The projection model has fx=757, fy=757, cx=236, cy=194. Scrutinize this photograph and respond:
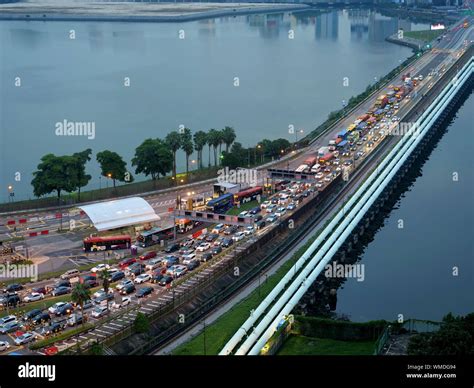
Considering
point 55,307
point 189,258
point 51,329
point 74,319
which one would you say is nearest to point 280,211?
point 189,258

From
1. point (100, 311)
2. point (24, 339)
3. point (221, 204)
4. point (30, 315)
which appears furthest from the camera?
point (221, 204)

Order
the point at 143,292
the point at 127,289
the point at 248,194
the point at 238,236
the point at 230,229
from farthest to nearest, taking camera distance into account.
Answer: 1. the point at 248,194
2. the point at 230,229
3. the point at 238,236
4. the point at 127,289
5. the point at 143,292

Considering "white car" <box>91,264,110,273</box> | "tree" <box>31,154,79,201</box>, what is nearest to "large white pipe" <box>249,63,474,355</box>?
"white car" <box>91,264,110,273</box>

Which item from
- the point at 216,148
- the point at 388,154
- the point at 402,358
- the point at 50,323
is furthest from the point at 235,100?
the point at 402,358

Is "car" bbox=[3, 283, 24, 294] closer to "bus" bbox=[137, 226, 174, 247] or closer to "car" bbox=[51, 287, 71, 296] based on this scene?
"car" bbox=[51, 287, 71, 296]

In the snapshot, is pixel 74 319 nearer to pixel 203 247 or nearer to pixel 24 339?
pixel 24 339

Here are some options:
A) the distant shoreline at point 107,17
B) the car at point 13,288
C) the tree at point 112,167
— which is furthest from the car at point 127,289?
the distant shoreline at point 107,17
